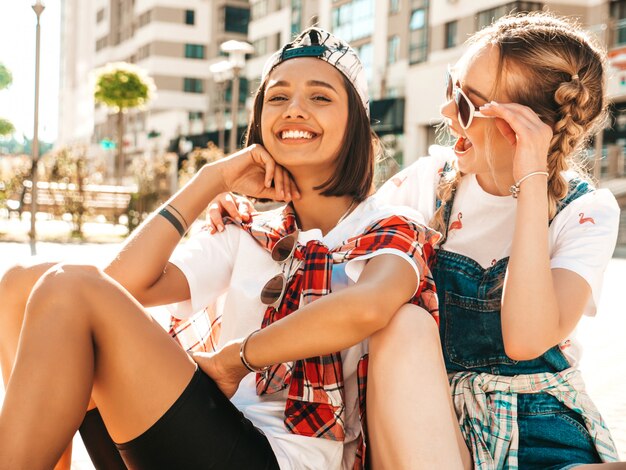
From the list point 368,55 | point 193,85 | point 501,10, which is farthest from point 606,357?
point 193,85

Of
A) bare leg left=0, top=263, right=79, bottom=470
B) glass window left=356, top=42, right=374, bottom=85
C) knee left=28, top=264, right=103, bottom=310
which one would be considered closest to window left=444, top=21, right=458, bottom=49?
glass window left=356, top=42, right=374, bottom=85

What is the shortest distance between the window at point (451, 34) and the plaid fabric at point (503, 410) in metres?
29.1

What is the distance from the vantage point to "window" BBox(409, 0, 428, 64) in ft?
104

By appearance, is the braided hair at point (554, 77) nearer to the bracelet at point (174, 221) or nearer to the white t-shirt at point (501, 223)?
the white t-shirt at point (501, 223)

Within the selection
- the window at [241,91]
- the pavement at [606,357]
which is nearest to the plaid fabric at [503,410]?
the pavement at [606,357]

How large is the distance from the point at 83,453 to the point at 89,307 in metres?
1.79

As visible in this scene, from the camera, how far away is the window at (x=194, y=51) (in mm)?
58272

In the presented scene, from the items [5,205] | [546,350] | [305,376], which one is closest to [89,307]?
[305,376]

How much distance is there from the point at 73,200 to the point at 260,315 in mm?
16792

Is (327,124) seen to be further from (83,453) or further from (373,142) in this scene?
(83,453)

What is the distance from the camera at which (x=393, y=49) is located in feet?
110

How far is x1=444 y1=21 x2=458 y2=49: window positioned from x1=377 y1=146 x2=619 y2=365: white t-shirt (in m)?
28.4

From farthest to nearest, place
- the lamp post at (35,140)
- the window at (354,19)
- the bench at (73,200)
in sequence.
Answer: the window at (354,19) < the bench at (73,200) < the lamp post at (35,140)

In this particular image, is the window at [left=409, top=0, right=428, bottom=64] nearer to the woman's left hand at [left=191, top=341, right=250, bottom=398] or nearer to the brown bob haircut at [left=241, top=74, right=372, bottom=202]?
the brown bob haircut at [left=241, top=74, right=372, bottom=202]
